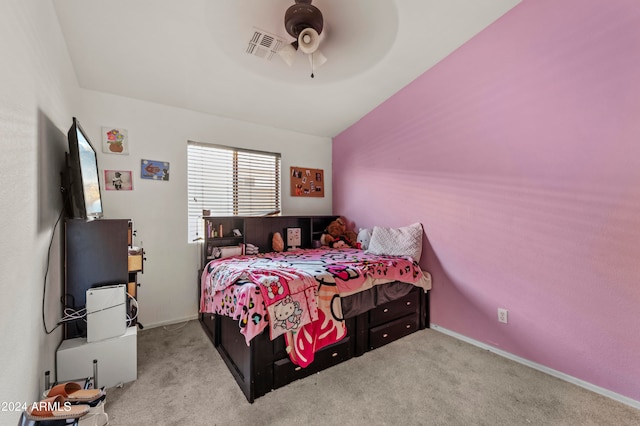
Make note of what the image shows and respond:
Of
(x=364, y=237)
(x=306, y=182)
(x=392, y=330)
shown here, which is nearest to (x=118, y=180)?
(x=306, y=182)

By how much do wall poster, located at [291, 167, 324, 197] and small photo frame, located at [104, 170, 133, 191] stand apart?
1.91m

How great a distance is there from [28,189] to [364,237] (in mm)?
2913

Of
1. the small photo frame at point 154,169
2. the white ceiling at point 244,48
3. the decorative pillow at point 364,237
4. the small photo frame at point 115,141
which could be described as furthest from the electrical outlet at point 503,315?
the small photo frame at point 115,141

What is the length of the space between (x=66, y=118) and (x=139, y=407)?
83.1 inches

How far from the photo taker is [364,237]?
131 inches

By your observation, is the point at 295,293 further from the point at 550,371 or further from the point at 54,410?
the point at 550,371

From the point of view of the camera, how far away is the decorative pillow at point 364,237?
10.8 ft

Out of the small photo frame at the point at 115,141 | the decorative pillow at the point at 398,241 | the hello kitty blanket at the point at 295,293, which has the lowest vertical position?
the hello kitty blanket at the point at 295,293

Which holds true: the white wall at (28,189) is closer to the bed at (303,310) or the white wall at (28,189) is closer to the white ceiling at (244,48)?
the white ceiling at (244,48)

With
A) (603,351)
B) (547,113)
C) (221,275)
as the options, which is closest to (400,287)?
(603,351)

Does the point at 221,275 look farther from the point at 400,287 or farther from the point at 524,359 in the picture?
the point at 524,359

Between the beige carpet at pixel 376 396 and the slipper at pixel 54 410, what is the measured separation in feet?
1.50

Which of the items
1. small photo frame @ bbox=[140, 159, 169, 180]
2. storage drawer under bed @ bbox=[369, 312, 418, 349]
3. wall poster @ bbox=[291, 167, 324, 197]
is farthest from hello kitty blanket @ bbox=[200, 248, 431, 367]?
wall poster @ bbox=[291, 167, 324, 197]

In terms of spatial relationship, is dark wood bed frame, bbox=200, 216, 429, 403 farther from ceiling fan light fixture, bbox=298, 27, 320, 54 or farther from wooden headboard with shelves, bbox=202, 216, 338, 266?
ceiling fan light fixture, bbox=298, 27, 320, 54
